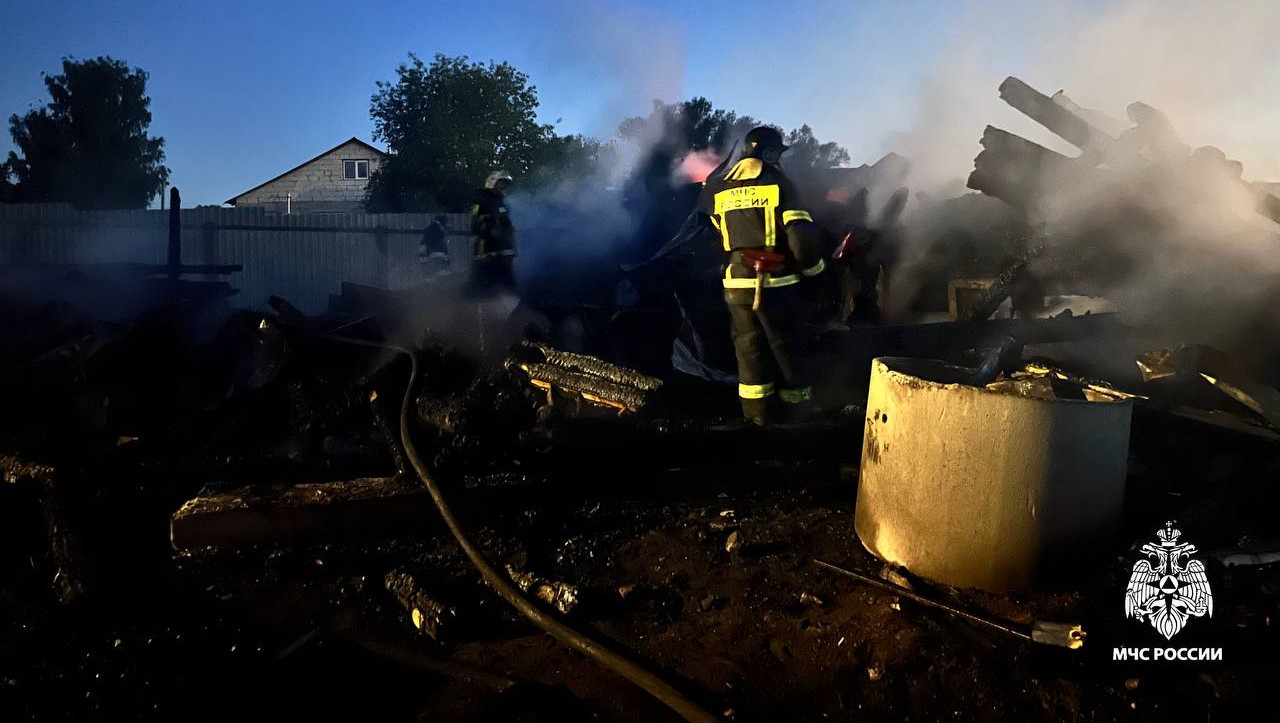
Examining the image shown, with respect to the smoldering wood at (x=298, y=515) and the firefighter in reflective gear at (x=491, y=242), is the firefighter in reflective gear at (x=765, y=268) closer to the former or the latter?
the smoldering wood at (x=298, y=515)

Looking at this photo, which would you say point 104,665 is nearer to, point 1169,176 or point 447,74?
point 1169,176

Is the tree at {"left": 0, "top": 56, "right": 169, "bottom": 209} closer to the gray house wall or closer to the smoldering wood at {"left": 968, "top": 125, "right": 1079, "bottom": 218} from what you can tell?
the gray house wall

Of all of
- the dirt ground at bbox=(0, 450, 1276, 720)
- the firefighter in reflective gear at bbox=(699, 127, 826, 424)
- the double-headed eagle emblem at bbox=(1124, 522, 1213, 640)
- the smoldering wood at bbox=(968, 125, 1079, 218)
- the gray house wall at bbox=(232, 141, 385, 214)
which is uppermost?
the gray house wall at bbox=(232, 141, 385, 214)

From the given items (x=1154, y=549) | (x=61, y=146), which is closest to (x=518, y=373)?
(x=1154, y=549)

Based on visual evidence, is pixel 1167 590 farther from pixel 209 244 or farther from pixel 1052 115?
pixel 209 244

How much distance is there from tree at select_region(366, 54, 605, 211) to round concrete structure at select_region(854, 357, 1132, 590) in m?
24.3

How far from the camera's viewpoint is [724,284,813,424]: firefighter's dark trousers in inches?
179

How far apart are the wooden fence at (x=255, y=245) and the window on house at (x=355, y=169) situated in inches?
751

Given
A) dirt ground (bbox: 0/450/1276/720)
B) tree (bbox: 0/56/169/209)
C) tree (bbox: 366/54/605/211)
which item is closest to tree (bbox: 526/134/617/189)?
tree (bbox: 366/54/605/211)

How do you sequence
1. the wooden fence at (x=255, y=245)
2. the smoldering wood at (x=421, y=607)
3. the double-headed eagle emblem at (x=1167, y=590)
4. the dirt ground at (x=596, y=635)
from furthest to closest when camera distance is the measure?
the wooden fence at (x=255, y=245)
the smoldering wood at (x=421, y=607)
the double-headed eagle emblem at (x=1167, y=590)
the dirt ground at (x=596, y=635)

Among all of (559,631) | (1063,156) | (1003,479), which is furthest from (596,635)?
(1063,156)

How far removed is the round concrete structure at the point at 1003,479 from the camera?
2377mm

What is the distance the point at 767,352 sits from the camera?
4.70m

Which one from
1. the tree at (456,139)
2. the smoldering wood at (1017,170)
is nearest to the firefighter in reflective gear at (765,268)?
A: the smoldering wood at (1017,170)
